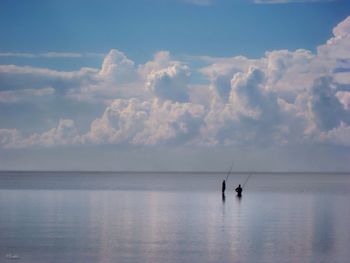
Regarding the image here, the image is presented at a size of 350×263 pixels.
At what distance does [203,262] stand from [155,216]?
21261mm

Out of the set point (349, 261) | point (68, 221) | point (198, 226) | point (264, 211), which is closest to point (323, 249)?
point (349, 261)

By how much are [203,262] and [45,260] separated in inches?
267

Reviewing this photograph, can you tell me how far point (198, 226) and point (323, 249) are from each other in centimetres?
1094

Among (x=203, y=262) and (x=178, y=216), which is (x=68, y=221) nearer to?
(x=178, y=216)

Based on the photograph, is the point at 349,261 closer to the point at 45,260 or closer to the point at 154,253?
the point at 154,253

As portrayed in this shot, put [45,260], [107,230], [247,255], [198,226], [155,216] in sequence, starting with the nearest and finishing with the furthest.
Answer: [45,260] → [247,255] → [107,230] → [198,226] → [155,216]

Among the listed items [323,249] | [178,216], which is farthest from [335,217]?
[323,249]

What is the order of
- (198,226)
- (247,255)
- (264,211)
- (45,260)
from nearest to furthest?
(45,260) → (247,255) → (198,226) → (264,211)

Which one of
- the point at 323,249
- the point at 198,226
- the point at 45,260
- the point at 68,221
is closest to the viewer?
the point at 45,260

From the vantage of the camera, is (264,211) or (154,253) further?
(264,211)

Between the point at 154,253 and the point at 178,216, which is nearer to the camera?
the point at 154,253

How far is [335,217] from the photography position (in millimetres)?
50188

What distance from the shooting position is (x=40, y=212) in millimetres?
52281

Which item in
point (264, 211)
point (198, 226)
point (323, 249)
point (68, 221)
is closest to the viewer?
point (323, 249)
